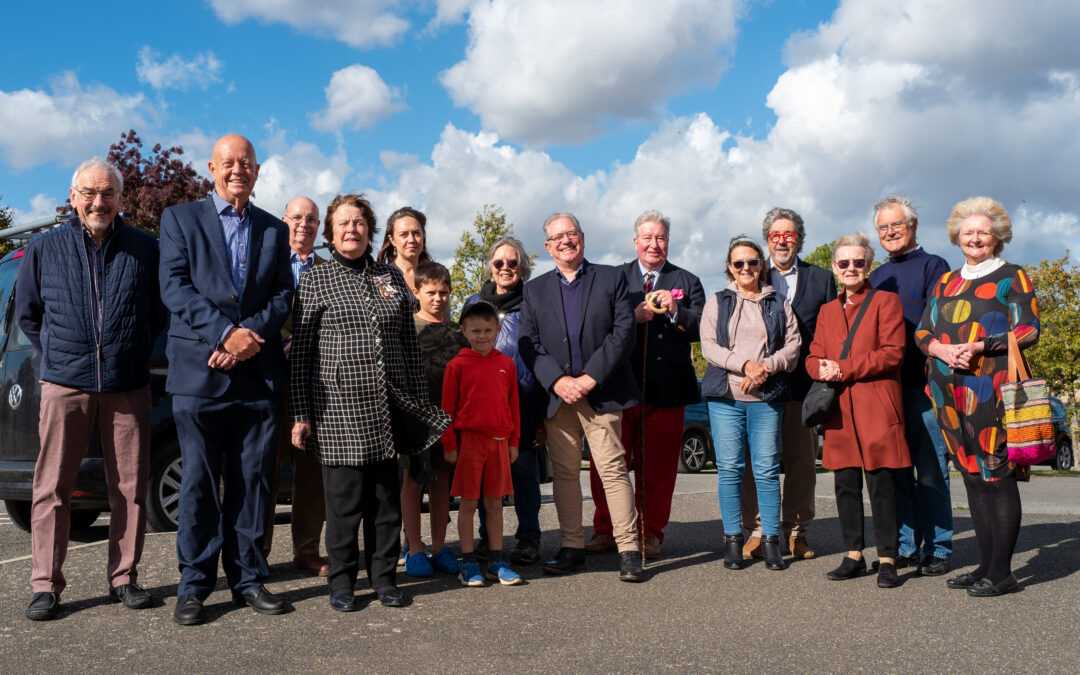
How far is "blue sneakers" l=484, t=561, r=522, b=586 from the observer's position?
17.1ft

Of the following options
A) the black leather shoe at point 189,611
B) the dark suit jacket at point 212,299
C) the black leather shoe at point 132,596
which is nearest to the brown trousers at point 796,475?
the dark suit jacket at point 212,299

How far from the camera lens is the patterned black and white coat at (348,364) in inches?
188

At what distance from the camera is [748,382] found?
5699 mm

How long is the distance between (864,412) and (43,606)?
184 inches

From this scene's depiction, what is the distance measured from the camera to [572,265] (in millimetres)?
5816

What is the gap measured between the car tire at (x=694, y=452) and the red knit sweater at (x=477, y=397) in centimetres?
1125

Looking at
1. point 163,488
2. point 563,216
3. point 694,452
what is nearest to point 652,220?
point 563,216

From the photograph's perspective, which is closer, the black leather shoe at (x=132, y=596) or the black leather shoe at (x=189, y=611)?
the black leather shoe at (x=189, y=611)

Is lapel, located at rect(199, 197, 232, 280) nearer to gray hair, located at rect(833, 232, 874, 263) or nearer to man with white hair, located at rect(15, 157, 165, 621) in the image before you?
man with white hair, located at rect(15, 157, 165, 621)

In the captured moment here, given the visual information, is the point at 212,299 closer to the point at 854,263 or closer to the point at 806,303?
the point at 854,263

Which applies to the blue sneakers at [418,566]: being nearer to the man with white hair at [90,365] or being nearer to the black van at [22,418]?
the man with white hair at [90,365]

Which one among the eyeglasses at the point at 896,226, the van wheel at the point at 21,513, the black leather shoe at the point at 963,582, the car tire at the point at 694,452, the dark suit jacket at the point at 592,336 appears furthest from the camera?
the car tire at the point at 694,452

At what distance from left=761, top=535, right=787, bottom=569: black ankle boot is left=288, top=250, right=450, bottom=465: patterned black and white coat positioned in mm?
2351

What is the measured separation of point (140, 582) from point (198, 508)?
1069 mm
